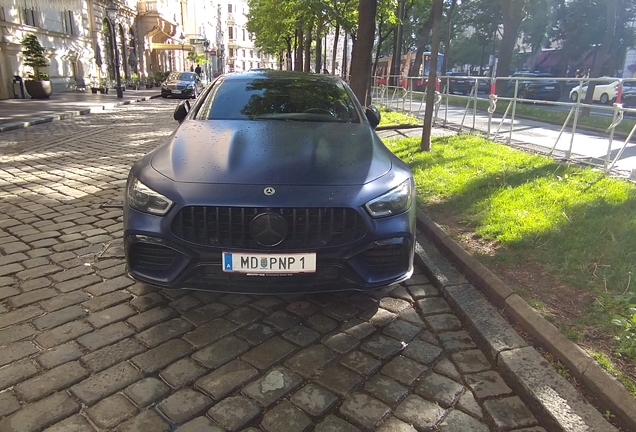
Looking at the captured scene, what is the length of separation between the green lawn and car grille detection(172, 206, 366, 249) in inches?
54.8

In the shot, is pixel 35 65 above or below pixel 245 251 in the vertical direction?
above

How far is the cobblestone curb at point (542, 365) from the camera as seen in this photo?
2.16 metres

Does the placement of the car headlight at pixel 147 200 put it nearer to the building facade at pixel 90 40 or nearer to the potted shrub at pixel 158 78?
the building facade at pixel 90 40

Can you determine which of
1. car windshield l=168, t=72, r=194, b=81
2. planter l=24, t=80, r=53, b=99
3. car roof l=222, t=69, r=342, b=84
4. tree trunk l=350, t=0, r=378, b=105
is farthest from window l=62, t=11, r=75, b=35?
car roof l=222, t=69, r=342, b=84

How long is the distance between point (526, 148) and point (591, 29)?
4175cm

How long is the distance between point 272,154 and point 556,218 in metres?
2.84

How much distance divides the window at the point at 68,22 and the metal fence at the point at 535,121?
56.2 feet

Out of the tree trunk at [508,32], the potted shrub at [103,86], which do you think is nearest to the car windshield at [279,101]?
the tree trunk at [508,32]

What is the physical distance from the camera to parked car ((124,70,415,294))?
2744 millimetres

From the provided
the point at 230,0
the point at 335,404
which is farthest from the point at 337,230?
the point at 230,0

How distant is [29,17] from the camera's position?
72.2ft

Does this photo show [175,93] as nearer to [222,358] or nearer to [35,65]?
[35,65]

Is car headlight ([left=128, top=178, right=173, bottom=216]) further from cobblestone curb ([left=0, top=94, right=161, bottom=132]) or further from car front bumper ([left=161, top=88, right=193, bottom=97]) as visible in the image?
car front bumper ([left=161, top=88, right=193, bottom=97])

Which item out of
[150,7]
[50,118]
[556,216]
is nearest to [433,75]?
[556,216]
